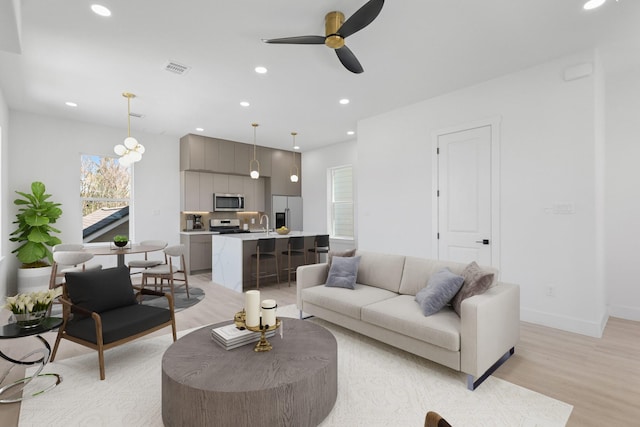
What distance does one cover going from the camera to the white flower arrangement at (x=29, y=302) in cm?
225

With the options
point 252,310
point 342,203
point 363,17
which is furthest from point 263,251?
point 363,17

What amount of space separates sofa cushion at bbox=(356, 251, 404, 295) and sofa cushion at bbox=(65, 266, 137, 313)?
8.09 ft

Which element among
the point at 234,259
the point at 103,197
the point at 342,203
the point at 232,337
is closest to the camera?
the point at 232,337

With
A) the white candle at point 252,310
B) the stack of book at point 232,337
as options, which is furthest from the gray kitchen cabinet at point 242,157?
the white candle at point 252,310

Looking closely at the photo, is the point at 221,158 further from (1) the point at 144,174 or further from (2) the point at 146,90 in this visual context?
(2) the point at 146,90

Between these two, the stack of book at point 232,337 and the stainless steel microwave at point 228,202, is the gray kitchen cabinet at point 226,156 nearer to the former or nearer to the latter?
the stainless steel microwave at point 228,202

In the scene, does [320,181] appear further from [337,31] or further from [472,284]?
[472,284]

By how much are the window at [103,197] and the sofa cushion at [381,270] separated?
5165mm

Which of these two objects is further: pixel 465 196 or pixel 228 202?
pixel 228 202

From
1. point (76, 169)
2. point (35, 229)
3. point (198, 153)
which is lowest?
point (35, 229)

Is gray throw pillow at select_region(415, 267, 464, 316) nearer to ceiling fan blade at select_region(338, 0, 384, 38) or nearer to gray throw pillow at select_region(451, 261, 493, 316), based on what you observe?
gray throw pillow at select_region(451, 261, 493, 316)

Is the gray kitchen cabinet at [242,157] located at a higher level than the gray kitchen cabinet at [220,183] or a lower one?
higher

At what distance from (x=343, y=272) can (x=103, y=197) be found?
5216 millimetres

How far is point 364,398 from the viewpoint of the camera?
218cm
